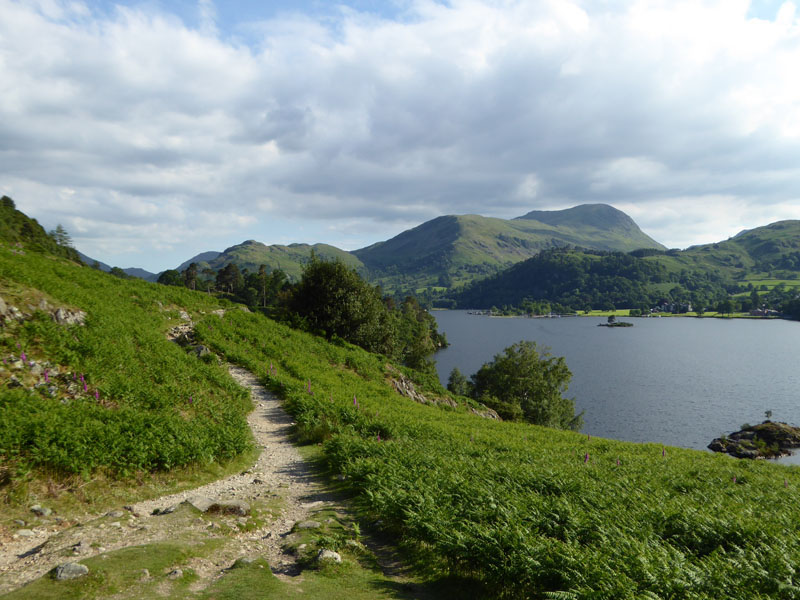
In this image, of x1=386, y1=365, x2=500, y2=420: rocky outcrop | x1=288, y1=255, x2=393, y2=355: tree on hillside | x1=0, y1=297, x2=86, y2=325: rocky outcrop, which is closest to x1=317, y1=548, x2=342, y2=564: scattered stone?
x1=0, y1=297, x2=86, y2=325: rocky outcrop

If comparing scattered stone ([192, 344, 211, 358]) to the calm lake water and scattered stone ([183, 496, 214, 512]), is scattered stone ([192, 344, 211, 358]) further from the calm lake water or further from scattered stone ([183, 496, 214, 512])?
the calm lake water

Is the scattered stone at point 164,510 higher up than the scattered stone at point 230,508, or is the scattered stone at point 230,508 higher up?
the scattered stone at point 164,510

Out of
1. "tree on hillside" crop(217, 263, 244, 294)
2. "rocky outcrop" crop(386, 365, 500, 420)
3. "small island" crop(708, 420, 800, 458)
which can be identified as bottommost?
"small island" crop(708, 420, 800, 458)

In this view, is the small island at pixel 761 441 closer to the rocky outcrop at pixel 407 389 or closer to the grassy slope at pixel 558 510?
the grassy slope at pixel 558 510

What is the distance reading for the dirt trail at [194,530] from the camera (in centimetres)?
784

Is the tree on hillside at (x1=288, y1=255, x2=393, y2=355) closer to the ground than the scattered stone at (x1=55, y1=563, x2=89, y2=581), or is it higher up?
higher up

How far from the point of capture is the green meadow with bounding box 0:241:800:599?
7.68 metres

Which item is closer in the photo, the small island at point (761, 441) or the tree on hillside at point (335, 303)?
the tree on hillside at point (335, 303)

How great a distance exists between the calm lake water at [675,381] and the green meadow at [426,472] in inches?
2228

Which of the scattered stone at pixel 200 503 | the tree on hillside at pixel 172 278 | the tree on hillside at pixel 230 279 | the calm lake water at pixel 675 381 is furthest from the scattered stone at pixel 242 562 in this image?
the tree on hillside at pixel 230 279

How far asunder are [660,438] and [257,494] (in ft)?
252

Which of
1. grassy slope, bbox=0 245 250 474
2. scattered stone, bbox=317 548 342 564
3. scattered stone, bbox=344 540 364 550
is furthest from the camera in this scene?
grassy slope, bbox=0 245 250 474

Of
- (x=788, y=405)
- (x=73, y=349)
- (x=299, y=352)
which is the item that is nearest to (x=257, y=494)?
(x=73, y=349)

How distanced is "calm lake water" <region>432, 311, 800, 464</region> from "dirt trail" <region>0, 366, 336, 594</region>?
7187 centimetres
